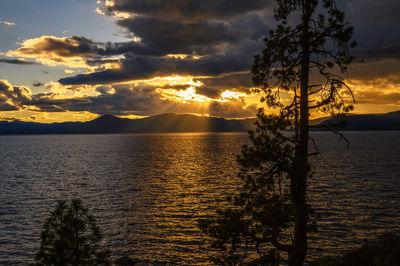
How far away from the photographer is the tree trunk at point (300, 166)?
46.9 ft

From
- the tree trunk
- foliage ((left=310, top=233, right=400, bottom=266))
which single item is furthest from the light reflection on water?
the tree trunk

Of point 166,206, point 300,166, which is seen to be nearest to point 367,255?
point 300,166

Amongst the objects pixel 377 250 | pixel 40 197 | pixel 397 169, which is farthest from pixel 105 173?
pixel 397 169

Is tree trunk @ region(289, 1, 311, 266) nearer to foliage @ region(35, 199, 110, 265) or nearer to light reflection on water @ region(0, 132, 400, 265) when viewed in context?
foliage @ region(35, 199, 110, 265)

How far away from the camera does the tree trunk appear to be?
563 inches

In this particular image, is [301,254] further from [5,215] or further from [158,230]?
[5,215]

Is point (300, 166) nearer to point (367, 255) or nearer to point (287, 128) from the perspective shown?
point (287, 128)

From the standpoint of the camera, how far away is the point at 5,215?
46062 millimetres

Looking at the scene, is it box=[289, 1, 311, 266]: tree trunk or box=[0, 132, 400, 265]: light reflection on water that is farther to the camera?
box=[0, 132, 400, 265]: light reflection on water

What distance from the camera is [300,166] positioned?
555 inches

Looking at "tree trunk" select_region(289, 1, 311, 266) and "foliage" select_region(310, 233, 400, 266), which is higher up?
"tree trunk" select_region(289, 1, 311, 266)

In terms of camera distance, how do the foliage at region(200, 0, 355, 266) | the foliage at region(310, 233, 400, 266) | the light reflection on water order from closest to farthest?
the foliage at region(200, 0, 355, 266) → the foliage at region(310, 233, 400, 266) → the light reflection on water

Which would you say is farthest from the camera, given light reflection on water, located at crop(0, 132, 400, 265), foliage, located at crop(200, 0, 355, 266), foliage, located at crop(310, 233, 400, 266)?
light reflection on water, located at crop(0, 132, 400, 265)

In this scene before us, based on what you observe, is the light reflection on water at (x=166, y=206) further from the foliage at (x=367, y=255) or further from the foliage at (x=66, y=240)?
the foliage at (x=66, y=240)
